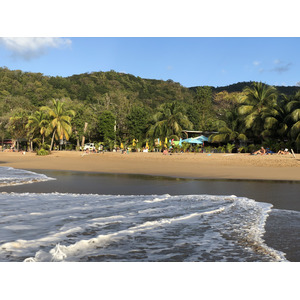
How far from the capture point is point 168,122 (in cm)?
3472

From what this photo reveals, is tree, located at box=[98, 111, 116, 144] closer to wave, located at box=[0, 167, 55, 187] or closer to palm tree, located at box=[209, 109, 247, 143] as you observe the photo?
palm tree, located at box=[209, 109, 247, 143]

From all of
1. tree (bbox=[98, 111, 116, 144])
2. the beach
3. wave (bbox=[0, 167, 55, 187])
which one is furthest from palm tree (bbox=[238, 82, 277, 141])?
wave (bbox=[0, 167, 55, 187])

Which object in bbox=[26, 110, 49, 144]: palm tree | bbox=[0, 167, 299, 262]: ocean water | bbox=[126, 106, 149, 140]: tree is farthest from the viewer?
bbox=[26, 110, 49, 144]: palm tree

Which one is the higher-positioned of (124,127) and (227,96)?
(227,96)

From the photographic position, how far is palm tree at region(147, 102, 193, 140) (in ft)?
112

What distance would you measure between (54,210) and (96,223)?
153 centimetres

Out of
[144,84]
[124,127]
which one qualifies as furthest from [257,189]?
[144,84]

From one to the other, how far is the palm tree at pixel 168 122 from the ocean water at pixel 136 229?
26.0 meters

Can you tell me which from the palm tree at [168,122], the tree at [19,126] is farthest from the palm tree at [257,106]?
the tree at [19,126]

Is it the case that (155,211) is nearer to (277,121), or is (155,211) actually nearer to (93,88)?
(277,121)

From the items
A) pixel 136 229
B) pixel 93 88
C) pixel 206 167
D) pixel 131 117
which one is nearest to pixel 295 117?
pixel 206 167

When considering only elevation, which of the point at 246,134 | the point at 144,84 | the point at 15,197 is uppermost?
the point at 144,84

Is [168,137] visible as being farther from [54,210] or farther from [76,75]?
[76,75]
